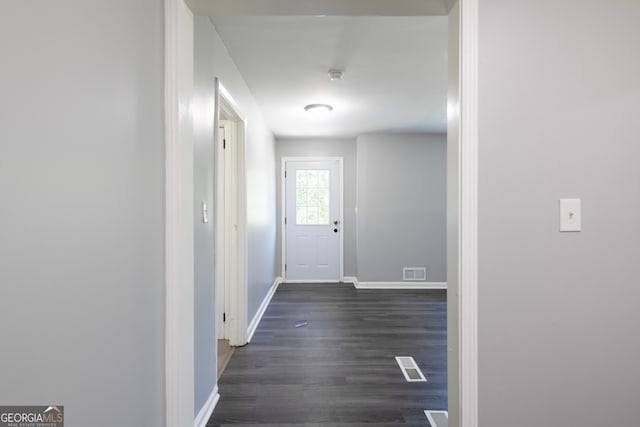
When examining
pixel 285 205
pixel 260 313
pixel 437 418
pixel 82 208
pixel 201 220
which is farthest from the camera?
pixel 285 205

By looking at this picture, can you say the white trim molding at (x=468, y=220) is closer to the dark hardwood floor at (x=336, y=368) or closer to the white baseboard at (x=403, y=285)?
the dark hardwood floor at (x=336, y=368)

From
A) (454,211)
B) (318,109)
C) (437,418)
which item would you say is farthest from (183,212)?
(318,109)

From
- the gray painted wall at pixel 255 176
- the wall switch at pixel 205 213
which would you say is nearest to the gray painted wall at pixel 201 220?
the wall switch at pixel 205 213

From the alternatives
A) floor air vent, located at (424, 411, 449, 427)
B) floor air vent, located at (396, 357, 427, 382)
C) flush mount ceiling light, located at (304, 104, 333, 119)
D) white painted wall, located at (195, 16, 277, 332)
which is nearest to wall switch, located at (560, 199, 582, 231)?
floor air vent, located at (424, 411, 449, 427)

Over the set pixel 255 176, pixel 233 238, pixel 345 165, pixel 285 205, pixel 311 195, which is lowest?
pixel 233 238

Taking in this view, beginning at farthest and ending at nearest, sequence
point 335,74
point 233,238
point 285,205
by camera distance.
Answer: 1. point 285,205
2. point 233,238
3. point 335,74

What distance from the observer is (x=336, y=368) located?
2.76 meters

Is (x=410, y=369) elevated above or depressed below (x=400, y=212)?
below

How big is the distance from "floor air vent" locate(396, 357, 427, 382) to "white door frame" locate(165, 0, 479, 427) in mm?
1462

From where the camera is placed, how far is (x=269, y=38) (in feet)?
7.76

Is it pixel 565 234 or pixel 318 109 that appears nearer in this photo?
pixel 565 234

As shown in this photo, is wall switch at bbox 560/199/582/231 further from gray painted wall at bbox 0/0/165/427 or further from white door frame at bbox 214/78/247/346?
white door frame at bbox 214/78/247/346

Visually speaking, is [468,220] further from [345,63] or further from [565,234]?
[345,63]

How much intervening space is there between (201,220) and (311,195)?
4.09 metres
